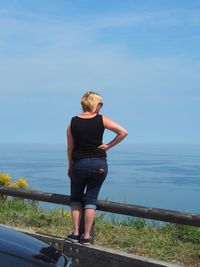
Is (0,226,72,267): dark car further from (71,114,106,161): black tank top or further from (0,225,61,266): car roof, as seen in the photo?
(71,114,106,161): black tank top

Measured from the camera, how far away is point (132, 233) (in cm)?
768

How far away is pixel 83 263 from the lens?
6.67 metres

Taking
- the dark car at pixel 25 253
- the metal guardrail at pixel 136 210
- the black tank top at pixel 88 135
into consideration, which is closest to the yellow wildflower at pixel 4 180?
the metal guardrail at pixel 136 210

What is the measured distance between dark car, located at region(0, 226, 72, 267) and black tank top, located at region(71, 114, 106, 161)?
239cm

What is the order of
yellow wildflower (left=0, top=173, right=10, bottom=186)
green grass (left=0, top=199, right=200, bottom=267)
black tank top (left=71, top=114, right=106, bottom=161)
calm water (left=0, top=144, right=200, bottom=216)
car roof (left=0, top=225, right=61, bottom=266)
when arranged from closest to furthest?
car roof (left=0, top=225, right=61, bottom=266), green grass (left=0, top=199, right=200, bottom=267), black tank top (left=71, top=114, right=106, bottom=161), yellow wildflower (left=0, top=173, right=10, bottom=186), calm water (left=0, top=144, right=200, bottom=216)

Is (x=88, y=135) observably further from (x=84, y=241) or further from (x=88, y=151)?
(x=84, y=241)

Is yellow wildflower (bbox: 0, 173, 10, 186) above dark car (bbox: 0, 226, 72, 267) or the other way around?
above

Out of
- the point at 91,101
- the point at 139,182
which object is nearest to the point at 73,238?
the point at 91,101

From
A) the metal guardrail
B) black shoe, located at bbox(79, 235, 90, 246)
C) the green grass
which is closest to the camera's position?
the metal guardrail

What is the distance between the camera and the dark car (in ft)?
13.0

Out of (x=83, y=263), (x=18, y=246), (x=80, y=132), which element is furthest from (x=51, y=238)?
(x=18, y=246)

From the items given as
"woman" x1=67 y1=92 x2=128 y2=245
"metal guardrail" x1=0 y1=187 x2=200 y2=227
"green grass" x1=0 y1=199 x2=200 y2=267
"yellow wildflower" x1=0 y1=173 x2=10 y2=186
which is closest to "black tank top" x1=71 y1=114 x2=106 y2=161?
"woman" x1=67 y1=92 x2=128 y2=245

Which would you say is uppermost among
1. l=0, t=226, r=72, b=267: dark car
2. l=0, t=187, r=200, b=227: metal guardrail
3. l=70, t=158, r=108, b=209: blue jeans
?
l=70, t=158, r=108, b=209: blue jeans

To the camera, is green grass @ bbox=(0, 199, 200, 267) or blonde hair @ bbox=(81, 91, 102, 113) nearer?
green grass @ bbox=(0, 199, 200, 267)
